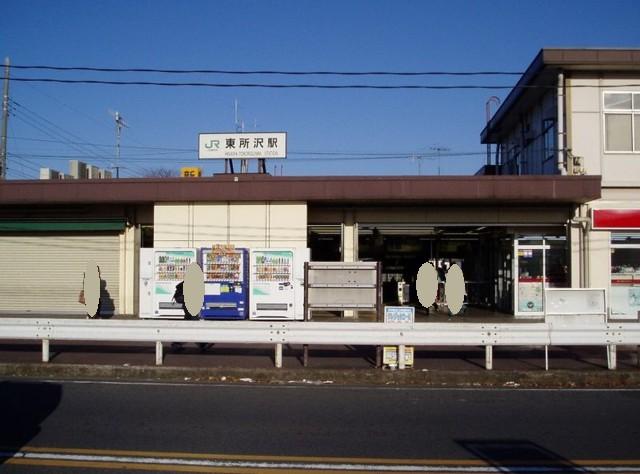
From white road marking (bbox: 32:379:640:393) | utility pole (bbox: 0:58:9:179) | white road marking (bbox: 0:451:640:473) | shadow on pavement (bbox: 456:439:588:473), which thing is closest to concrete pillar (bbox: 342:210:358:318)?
white road marking (bbox: 32:379:640:393)

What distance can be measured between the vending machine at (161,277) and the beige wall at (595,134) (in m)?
11.9

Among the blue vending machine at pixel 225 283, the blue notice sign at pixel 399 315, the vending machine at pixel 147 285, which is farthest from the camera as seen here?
the vending machine at pixel 147 285

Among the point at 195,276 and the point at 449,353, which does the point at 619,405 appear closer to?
the point at 449,353

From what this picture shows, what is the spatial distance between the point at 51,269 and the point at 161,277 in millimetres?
5485

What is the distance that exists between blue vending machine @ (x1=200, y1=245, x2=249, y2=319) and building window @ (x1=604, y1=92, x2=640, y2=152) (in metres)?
11.5

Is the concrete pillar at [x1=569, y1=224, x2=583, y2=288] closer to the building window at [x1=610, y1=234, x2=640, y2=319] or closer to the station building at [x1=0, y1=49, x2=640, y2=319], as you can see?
the station building at [x1=0, y1=49, x2=640, y2=319]

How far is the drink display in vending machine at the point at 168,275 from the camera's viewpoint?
714 inches

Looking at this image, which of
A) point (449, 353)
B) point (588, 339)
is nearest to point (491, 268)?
point (449, 353)

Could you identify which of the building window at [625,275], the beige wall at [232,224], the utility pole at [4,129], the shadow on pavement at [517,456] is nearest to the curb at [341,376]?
the shadow on pavement at [517,456]

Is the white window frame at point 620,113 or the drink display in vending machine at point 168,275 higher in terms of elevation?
the white window frame at point 620,113

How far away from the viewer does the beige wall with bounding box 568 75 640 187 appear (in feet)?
63.1

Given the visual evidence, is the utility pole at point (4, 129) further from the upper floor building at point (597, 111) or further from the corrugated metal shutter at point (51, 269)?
the upper floor building at point (597, 111)

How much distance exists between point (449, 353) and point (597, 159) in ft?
30.8

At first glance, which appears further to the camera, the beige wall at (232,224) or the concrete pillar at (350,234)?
the concrete pillar at (350,234)
